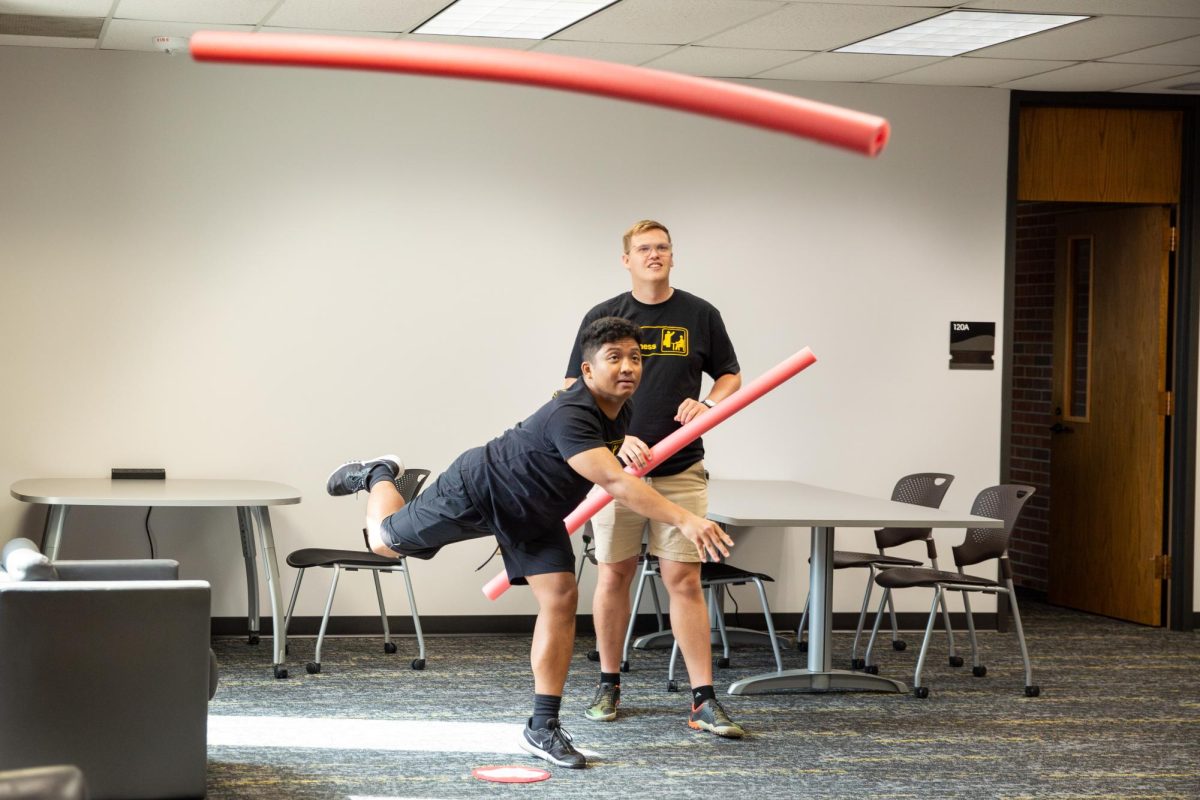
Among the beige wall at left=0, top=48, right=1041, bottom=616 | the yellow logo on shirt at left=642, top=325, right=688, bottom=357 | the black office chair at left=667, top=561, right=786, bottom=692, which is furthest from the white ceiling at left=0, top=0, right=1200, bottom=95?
the black office chair at left=667, top=561, right=786, bottom=692

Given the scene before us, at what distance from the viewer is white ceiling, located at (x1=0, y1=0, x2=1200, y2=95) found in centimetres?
528

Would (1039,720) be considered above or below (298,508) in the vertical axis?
below

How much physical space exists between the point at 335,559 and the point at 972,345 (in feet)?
11.7

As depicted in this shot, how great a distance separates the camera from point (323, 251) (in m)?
6.48

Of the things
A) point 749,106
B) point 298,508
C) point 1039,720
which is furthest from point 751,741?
point 749,106

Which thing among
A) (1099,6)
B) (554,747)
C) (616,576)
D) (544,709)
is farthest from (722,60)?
(554,747)

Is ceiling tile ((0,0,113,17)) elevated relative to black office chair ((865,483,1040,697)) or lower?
elevated

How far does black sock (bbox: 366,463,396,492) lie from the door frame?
395 centimetres

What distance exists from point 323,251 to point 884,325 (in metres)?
2.92

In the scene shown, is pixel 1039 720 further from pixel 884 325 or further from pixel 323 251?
pixel 323 251

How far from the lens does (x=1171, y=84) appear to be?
22.6 ft

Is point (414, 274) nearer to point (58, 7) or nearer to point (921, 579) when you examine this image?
point (58, 7)

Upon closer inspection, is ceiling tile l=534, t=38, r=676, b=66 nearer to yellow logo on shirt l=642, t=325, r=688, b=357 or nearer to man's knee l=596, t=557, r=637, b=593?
yellow logo on shirt l=642, t=325, r=688, b=357

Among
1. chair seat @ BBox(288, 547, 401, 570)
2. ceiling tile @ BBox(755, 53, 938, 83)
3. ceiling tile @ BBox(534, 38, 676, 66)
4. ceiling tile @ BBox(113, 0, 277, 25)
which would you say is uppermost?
ceiling tile @ BBox(755, 53, 938, 83)
